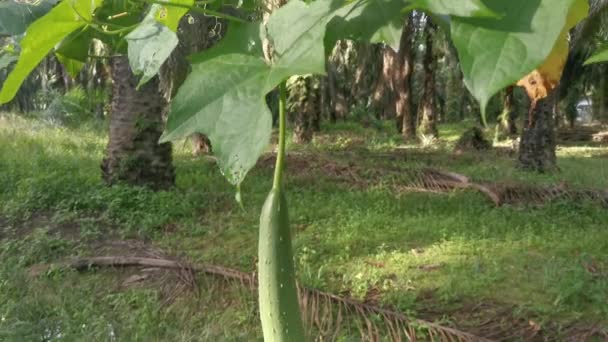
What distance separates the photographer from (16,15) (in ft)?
1.71

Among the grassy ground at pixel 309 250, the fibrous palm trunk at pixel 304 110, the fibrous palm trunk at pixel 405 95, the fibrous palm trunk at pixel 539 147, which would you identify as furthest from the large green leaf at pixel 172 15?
the fibrous palm trunk at pixel 405 95

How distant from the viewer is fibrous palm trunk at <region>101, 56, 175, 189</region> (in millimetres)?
4746

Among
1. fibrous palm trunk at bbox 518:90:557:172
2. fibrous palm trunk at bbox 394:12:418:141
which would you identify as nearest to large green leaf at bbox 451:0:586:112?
fibrous palm trunk at bbox 518:90:557:172

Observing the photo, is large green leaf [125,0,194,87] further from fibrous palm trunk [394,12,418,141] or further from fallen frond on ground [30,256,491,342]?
fibrous palm trunk [394,12,418,141]

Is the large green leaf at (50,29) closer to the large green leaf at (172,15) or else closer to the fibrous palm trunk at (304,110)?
the large green leaf at (172,15)

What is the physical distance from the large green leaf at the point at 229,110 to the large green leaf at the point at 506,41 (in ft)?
0.32

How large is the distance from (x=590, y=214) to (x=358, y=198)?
1.67 metres

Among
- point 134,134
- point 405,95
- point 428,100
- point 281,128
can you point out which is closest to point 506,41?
point 281,128

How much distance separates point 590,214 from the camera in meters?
4.36

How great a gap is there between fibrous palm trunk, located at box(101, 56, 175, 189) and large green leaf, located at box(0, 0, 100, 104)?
437cm

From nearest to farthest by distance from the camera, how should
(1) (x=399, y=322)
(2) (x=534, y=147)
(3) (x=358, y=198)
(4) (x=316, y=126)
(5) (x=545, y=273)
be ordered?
(1) (x=399, y=322) < (5) (x=545, y=273) < (3) (x=358, y=198) < (2) (x=534, y=147) < (4) (x=316, y=126)

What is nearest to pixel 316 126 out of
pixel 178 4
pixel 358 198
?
pixel 358 198

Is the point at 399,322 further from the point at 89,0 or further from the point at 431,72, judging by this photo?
the point at 431,72

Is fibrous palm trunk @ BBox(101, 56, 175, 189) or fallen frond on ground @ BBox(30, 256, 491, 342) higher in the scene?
fibrous palm trunk @ BBox(101, 56, 175, 189)
